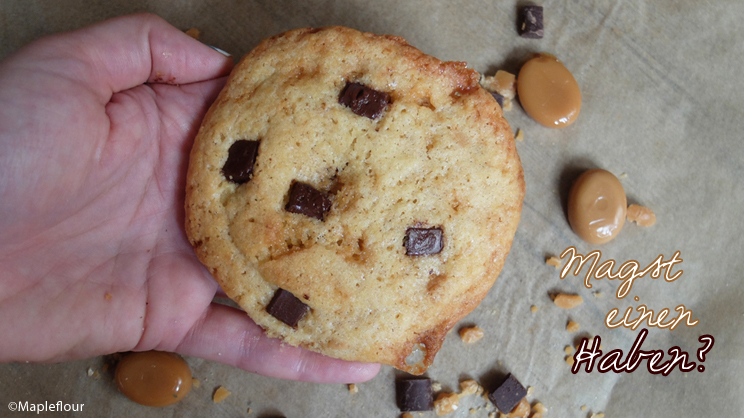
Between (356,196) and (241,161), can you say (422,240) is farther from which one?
(241,161)

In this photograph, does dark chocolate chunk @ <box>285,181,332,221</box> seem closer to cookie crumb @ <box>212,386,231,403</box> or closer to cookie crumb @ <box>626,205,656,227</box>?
cookie crumb @ <box>212,386,231,403</box>

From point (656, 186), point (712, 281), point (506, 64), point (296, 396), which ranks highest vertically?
point (506, 64)

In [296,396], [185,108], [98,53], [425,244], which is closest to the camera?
[425,244]

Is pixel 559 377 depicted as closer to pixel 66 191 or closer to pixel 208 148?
pixel 208 148

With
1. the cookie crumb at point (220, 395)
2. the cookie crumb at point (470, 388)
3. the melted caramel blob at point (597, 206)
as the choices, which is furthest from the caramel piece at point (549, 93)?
the cookie crumb at point (220, 395)

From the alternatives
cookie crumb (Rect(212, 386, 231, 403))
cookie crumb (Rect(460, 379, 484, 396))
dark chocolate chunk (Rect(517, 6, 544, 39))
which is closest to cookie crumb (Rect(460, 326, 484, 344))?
cookie crumb (Rect(460, 379, 484, 396))

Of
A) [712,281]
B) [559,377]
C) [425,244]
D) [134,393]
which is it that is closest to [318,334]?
[425,244]
